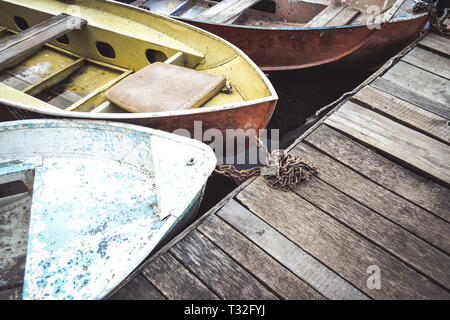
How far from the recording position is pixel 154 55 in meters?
3.44

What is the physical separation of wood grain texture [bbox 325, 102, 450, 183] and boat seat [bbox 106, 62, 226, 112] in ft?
3.97

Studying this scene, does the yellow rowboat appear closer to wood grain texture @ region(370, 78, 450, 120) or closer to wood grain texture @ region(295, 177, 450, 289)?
wood grain texture @ region(295, 177, 450, 289)

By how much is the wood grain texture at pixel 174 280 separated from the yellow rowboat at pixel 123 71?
3.57 feet

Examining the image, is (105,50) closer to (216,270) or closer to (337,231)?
(216,270)

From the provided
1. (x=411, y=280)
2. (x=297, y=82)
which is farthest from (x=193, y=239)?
(x=297, y=82)

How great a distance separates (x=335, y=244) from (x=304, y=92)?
2923 millimetres

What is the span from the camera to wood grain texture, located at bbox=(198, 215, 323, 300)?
1.83 m

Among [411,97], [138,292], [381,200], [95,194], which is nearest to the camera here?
[138,292]

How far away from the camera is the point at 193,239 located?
6.80ft

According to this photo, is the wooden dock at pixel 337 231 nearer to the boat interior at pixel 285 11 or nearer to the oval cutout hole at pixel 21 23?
the boat interior at pixel 285 11

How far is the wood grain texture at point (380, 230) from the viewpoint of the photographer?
192 centimetres

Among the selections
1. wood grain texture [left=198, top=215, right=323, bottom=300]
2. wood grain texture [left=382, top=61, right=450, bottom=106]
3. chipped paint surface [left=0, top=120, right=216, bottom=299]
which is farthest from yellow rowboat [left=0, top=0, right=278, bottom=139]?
wood grain texture [left=382, top=61, right=450, bottom=106]

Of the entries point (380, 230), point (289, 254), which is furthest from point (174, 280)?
point (380, 230)

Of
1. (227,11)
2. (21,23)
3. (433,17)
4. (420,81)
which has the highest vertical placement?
(433,17)
